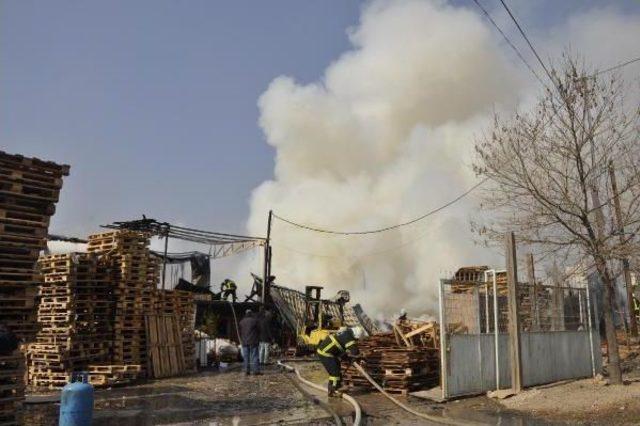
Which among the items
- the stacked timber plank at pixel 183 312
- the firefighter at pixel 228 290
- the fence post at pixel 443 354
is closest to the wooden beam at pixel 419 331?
the fence post at pixel 443 354

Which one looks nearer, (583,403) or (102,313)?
(583,403)

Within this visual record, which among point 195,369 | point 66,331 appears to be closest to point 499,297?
point 195,369

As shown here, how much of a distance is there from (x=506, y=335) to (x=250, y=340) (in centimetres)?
761

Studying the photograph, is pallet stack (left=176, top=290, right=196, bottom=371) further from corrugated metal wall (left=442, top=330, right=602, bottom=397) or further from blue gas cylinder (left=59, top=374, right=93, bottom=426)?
blue gas cylinder (left=59, top=374, right=93, bottom=426)

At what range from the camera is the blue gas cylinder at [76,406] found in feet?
25.8

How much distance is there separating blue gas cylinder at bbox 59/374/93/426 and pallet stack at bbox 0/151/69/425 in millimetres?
1298

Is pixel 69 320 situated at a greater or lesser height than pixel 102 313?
lesser

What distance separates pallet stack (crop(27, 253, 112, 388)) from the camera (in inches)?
596

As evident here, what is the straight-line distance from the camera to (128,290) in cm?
1670

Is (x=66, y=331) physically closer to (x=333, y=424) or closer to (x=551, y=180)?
(x=333, y=424)

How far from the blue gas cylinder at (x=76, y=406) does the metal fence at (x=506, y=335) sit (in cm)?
695

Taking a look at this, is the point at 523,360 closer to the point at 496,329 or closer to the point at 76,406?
the point at 496,329

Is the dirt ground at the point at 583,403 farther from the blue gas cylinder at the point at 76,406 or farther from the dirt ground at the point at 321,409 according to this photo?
the blue gas cylinder at the point at 76,406

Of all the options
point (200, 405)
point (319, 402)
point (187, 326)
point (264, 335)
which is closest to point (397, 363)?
point (319, 402)
